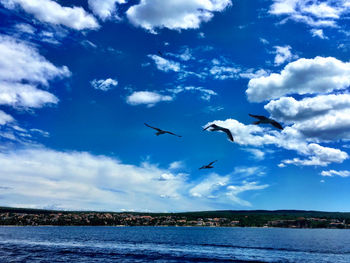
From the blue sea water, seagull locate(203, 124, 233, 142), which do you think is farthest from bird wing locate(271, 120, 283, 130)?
the blue sea water

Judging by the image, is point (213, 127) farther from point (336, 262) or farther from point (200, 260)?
point (336, 262)

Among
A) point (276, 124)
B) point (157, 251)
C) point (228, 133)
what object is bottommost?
point (157, 251)

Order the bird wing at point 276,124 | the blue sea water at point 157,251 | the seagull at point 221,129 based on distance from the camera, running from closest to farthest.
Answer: the bird wing at point 276,124, the seagull at point 221,129, the blue sea water at point 157,251

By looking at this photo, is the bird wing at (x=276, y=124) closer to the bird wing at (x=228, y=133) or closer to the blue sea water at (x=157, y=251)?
the bird wing at (x=228, y=133)

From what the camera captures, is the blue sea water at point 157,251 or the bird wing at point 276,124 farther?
the blue sea water at point 157,251

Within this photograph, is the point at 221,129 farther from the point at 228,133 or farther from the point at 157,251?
the point at 157,251

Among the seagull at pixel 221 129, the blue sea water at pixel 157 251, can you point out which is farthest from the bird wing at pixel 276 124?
the blue sea water at pixel 157 251

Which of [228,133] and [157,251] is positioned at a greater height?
[228,133]

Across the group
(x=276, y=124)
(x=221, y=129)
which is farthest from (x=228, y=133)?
(x=276, y=124)

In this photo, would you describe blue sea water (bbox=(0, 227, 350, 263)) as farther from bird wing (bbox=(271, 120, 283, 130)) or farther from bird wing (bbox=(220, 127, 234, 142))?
bird wing (bbox=(271, 120, 283, 130))

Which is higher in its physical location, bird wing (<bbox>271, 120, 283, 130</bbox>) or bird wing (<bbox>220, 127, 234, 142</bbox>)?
bird wing (<bbox>220, 127, 234, 142</bbox>)

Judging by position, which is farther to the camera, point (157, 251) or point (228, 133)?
point (157, 251)

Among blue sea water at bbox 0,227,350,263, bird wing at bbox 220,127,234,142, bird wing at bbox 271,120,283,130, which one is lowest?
blue sea water at bbox 0,227,350,263

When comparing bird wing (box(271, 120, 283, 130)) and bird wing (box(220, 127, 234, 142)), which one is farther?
bird wing (box(220, 127, 234, 142))
